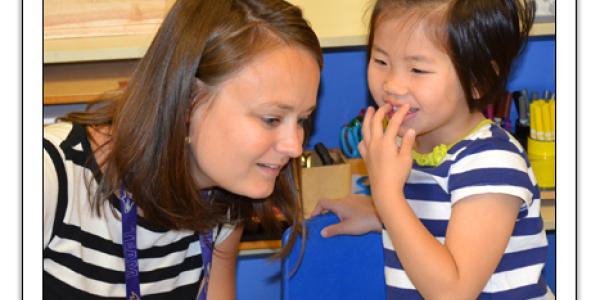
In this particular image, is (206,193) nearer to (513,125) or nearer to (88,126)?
(88,126)

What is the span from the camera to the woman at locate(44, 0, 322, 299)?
127 cm

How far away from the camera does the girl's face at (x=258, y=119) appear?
1.27 m

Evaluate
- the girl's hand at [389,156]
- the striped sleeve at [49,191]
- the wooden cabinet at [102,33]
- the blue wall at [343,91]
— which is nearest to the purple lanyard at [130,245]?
the striped sleeve at [49,191]

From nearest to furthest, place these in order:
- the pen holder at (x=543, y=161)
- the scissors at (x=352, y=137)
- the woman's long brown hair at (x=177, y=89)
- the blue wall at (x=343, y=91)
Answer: the woman's long brown hair at (x=177, y=89)
the pen holder at (x=543, y=161)
the scissors at (x=352, y=137)
the blue wall at (x=343, y=91)

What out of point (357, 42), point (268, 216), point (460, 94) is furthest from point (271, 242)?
point (460, 94)

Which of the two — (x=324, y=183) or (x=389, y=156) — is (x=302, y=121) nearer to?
(x=389, y=156)

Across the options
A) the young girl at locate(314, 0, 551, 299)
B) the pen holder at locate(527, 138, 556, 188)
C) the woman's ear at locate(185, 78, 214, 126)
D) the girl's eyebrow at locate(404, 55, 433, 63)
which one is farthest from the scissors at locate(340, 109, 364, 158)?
the woman's ear at locate(185, 78, 214, 126)

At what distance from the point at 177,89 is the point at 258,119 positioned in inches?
4.6

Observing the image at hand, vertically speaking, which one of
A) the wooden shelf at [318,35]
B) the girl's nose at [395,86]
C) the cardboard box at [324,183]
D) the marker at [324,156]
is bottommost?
→ the cardboard box at [324,183]

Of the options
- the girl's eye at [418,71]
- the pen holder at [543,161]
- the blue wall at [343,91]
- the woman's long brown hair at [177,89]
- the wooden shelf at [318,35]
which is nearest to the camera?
the woman's long brown hair at [177,89]

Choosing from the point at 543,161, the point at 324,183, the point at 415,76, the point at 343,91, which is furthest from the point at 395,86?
the point at 343,91

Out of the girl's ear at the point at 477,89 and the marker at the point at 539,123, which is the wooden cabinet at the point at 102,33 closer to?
the marker at the point at 539,123

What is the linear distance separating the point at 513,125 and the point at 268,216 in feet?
2.57

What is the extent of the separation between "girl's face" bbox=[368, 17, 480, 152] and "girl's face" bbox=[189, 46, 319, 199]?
13 centimetres
